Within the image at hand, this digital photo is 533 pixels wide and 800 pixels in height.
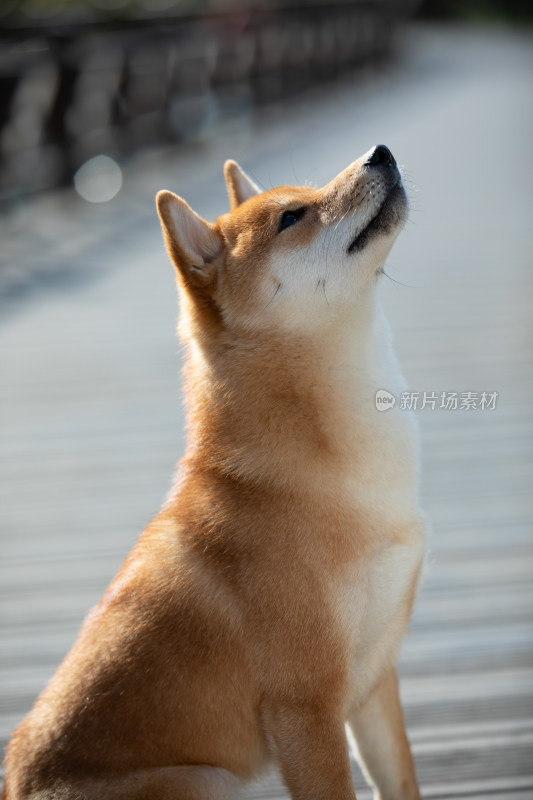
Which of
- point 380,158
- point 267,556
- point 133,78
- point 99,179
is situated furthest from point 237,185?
point 133,78

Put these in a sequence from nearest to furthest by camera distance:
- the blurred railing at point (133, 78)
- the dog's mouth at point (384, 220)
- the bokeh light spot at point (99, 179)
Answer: the dog's mouth at point (384, 220), the bokeh light spot at point (99, 179), the blurred railing at point (133, 78)

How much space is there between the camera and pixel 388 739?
2129 millimetres

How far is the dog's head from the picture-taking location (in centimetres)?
206

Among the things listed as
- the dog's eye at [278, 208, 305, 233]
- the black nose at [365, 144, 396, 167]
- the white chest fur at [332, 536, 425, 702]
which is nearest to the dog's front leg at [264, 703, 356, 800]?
the white chest fur at [332, 536, 425, 702]

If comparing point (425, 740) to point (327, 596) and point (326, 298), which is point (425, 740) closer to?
point (327, 596)

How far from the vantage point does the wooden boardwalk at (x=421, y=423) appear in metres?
2.50

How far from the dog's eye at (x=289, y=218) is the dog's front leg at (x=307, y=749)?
1047mm

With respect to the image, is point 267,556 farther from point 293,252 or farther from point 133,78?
point 133,78

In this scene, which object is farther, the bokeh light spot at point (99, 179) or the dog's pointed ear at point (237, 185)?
the bokeh light spot at point (99, 179)

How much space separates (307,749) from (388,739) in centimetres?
40

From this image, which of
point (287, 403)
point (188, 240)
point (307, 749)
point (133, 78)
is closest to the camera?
point (307, 749)

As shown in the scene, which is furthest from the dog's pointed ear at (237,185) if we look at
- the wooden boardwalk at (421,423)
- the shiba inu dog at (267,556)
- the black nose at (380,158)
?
the wooden boardwalk at (421,423)

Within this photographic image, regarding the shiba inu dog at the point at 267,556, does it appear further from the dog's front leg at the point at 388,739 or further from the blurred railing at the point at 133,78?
the blurred railing at the point at 133,78

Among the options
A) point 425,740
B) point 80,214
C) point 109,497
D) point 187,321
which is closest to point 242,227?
point 187,321
